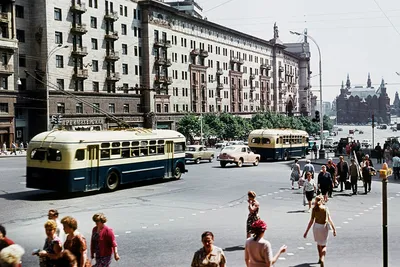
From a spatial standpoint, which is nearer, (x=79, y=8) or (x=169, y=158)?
(x=169, y=158)

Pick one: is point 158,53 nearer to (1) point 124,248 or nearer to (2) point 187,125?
(2) point 187,125

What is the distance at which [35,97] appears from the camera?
56469 mm

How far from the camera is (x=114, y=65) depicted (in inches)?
2621

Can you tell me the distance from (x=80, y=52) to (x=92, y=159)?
1599 inches

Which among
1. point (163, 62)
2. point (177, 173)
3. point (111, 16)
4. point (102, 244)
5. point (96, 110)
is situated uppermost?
point (111, 16)

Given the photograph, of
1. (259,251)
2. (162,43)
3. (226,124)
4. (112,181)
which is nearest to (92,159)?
(112,181)

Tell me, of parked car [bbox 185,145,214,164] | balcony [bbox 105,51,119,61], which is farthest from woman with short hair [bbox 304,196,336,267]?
balcony [bbox 105,51,119,61]

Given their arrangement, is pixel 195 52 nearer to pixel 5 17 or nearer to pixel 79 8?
pixel 79 8

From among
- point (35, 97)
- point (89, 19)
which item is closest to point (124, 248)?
point (35, 97)

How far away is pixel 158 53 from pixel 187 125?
1117 cm

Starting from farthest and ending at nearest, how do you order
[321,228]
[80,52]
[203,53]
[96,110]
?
1. [203,53]
2. [80,52]
3. [96,110]
4. [321,228]

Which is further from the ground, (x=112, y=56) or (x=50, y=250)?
(x=112, y=56)

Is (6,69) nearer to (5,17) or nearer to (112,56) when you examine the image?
(5,17)

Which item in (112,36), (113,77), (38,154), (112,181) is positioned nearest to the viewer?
(38,154)
